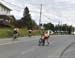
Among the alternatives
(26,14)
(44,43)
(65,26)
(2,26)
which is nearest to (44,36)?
(44,43)

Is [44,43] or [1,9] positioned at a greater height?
[1,9]

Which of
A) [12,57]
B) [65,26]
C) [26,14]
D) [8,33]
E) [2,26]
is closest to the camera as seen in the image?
[12,57]

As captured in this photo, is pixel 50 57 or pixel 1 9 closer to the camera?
pixel 50 57

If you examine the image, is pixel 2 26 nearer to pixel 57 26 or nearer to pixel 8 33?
pixel 8 33

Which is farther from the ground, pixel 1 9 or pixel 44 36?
pixel 1 9

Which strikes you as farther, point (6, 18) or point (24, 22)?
point (24, 22)

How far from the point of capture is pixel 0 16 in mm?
76500

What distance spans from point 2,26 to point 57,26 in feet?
340

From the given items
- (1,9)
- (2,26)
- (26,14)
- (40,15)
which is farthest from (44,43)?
(26,14)

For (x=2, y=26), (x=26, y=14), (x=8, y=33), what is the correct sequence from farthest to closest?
(x=26, y=14), (x=2, y=26), (x=8, y=33)

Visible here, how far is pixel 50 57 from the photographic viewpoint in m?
20.7

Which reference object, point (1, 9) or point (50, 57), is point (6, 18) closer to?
point (1, 9)

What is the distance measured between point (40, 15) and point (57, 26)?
66893 mm

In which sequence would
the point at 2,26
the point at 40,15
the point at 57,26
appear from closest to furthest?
the point at 2,26
the point at 40,15
the point at 57,26
